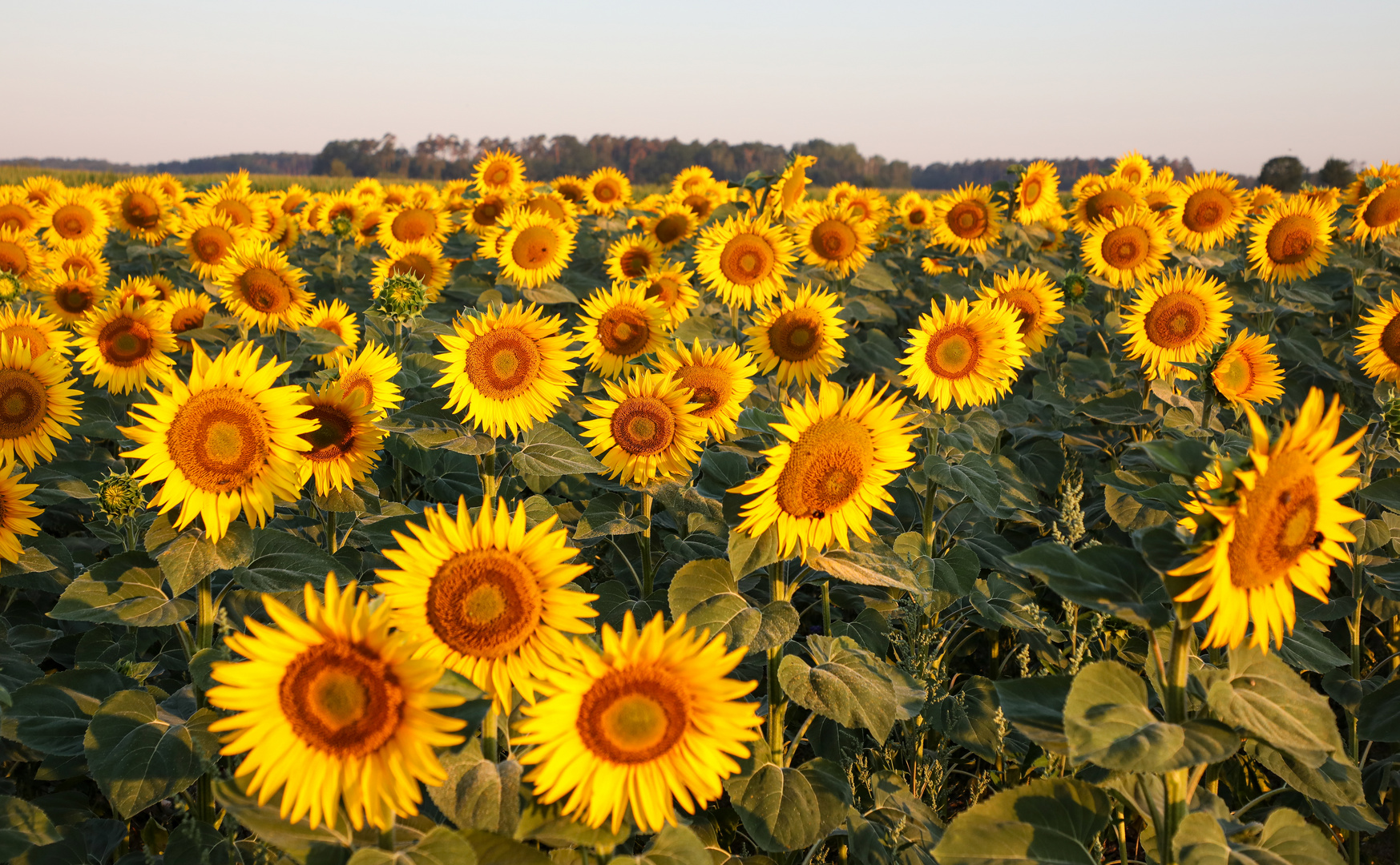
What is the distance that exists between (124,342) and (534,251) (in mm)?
2856

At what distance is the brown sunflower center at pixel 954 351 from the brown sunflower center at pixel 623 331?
159 cm

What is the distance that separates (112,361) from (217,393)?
337cm

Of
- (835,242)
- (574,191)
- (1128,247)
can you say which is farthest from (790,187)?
(574,191)

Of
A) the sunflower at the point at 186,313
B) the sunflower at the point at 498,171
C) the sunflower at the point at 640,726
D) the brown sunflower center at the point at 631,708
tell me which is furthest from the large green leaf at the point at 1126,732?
the sunflower at the point at 498,171

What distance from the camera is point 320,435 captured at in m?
2.87

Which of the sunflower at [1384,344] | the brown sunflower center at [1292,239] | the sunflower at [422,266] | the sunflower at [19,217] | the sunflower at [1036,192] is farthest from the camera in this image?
the sunflower at [1036,192]

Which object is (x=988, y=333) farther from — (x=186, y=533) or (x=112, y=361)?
(x=112, y=361)

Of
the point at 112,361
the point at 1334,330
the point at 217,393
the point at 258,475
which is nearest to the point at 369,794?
the point at 258,475

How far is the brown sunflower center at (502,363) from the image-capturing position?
10.9ft

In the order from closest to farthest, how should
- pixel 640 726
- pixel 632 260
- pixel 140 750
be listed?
1. pixel 640 726
2. pixel 140 750
3. pixel 632 260

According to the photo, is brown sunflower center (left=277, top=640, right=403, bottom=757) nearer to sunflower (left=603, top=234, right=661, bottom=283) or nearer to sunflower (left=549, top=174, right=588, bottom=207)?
sunflower (left=603, top=234, right=661, bottom=283)

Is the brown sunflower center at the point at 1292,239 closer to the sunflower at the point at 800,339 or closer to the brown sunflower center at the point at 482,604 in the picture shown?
the sunflower at the point at 800,339

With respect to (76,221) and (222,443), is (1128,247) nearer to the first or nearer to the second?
(222,443)

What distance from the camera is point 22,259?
6.93 meters
